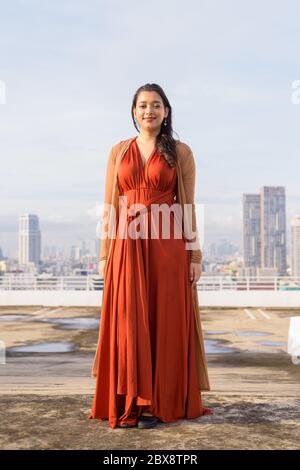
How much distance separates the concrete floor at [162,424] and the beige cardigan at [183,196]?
312mm

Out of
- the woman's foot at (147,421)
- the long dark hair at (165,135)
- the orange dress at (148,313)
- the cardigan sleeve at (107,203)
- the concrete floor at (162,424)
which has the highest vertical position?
the long dark hair at (165,135)

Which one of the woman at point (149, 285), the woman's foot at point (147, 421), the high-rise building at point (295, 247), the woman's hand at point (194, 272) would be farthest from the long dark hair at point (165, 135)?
the high-rise building at point (295, 247)

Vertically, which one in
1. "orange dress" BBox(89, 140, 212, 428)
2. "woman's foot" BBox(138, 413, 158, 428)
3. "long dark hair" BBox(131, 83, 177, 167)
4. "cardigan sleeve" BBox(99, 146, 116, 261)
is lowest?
"woman's foot" BBox(138, 413, 158, 428)

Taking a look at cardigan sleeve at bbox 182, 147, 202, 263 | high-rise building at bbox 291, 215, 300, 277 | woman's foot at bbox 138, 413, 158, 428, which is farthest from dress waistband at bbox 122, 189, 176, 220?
high-rise building at bbox 291, 215, 300, 277

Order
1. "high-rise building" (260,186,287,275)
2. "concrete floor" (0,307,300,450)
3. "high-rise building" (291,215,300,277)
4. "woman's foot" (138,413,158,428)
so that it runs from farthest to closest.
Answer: "high-rise building" (260,186,287,275) < "high-rise building" (291,215,300,277) < "woman's foot" (138,413,158,428) < "concrete floor" (0,307,300,450)

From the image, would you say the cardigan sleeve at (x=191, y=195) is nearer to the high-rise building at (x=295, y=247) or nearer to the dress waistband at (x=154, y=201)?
the dress waistband at (x=154, y=201)

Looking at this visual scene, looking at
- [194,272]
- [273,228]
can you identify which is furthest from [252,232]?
[194,272]

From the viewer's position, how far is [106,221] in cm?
273

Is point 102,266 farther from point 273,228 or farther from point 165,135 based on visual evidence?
point 273,228

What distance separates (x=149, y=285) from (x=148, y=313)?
5.5 inches

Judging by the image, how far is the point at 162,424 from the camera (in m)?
2.52

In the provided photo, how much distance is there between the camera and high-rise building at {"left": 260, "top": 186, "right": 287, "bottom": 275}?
370ft

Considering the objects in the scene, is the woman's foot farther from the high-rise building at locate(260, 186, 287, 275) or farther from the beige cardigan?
the high-rise building at locate(260, 186, 287, 275)

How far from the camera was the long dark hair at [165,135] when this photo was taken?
266cm
